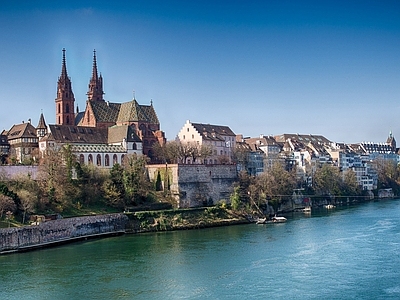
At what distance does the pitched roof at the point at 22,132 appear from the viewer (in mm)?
62562

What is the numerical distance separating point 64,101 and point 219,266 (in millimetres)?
47328

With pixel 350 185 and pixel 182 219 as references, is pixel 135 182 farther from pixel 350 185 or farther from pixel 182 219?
pixel 350 185

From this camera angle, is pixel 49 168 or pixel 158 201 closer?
pixel 49 168

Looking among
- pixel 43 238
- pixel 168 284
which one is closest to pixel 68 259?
pixel 43 238

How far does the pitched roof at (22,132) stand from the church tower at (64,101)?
9848 millimetres

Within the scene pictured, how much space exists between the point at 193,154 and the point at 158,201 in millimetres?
11426

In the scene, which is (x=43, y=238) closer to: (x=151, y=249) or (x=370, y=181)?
(x=151, y=249)

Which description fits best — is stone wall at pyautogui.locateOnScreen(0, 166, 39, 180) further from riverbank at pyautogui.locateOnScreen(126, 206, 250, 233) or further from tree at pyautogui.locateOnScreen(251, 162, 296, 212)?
tree at pyautogui.locateOnScreen(251, 162, 296, 212)

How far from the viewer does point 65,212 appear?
48219mm

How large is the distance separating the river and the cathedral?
18.9m

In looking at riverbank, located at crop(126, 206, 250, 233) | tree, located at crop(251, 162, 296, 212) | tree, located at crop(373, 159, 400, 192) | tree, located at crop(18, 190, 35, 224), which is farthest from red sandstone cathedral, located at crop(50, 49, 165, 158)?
tree, located at crop(373, 159, 400, 192)

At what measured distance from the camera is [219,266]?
3391cm

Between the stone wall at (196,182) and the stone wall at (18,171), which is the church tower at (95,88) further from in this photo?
the stone wall at (18,171)

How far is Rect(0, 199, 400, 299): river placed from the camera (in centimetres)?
2817
